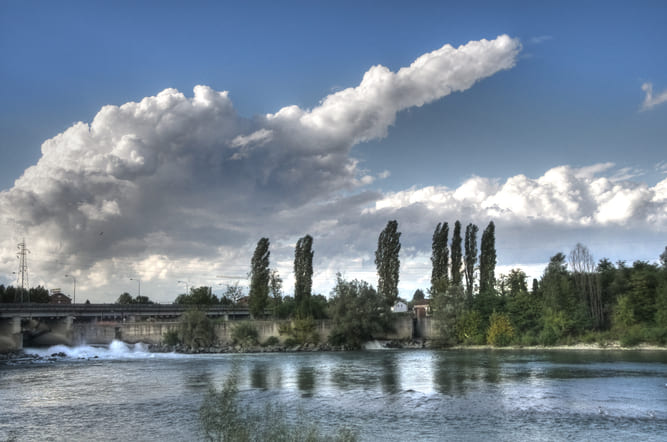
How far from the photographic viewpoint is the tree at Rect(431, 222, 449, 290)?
8876 cm

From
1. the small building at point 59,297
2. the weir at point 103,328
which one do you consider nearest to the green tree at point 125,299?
the small building at point 59,297

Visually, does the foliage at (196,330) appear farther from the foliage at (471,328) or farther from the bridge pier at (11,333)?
the foliage at (471,328)

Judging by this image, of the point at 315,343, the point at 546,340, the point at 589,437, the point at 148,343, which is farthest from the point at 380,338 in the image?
the point at 589,437

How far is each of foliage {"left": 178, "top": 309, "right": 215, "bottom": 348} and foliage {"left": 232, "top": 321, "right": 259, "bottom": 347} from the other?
422cm

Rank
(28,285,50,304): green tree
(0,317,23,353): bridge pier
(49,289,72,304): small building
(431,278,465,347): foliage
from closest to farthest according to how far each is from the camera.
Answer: (0,317,23,353): bridge pier, (431,278,465,347): foliage, (28,285,50,304): green tree, (49,289,72,304): small building

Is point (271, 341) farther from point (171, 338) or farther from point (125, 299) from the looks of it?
point (125, 299)

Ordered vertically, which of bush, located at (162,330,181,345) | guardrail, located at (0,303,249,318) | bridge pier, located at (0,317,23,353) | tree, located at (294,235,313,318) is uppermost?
tree, located at (294,235,313,318)

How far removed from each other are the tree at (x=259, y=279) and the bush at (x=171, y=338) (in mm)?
13344

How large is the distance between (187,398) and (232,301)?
3370 inches

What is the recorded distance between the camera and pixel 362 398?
3244 centimetres

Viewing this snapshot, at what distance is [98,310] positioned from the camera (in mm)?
98312

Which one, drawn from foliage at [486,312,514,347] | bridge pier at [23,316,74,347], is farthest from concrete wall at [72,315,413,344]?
foliage at [486,312,514,347]

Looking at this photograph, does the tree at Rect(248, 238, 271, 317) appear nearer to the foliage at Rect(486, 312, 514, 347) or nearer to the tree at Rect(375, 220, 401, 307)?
the tree at Rect(375, 220, 401, 307)

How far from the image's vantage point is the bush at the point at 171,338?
289 ft
